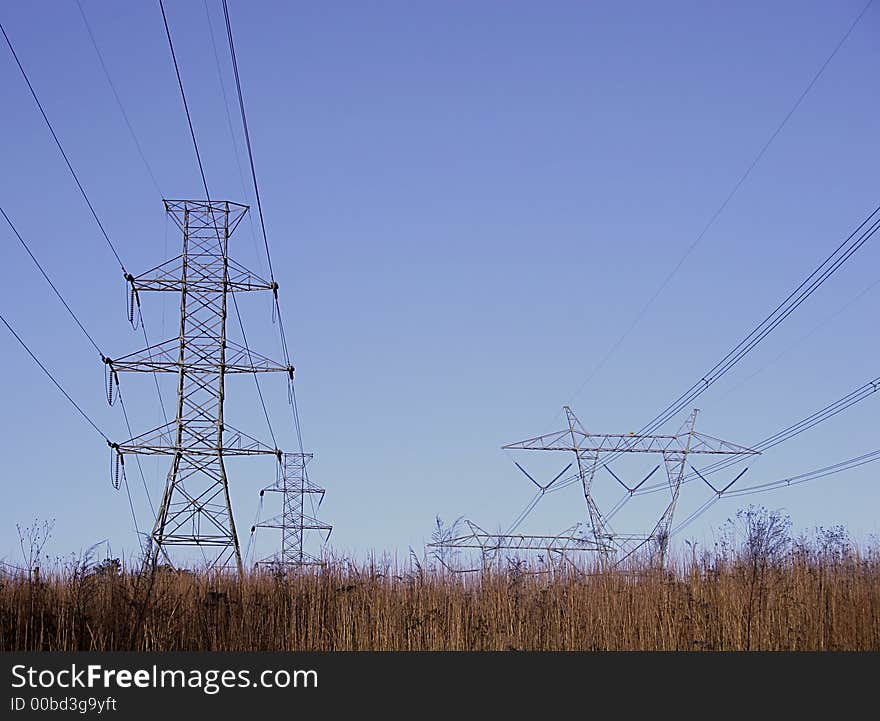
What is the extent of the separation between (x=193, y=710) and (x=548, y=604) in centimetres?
555

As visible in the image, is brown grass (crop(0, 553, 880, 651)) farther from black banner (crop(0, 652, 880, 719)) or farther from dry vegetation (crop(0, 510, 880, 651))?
black banner (crop(0, 652, 880, 719))

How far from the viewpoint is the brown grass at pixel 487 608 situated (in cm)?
1251

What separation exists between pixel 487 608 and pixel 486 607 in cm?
2

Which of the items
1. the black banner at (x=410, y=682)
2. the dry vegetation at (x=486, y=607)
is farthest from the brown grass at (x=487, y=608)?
the black banner at (x=410, y=682)

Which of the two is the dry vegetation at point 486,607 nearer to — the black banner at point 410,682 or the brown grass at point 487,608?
the brown grass at point 487,608

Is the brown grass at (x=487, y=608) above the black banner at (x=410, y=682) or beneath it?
above

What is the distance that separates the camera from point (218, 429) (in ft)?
70.2

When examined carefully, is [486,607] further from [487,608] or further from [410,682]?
[410,682]

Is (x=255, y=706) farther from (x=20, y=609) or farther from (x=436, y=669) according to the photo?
(x=20, y=609)

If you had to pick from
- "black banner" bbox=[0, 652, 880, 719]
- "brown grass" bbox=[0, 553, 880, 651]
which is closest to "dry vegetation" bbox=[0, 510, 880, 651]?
"brown grass" bbox=[0, 553, 880, 651]

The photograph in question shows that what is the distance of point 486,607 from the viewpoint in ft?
43.7

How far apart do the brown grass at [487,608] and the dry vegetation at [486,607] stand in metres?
0.02

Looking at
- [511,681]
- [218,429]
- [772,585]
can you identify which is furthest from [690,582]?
[218,429]

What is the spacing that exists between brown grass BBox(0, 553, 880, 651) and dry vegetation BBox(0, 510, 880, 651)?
17 mm
